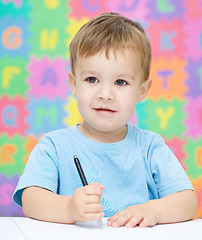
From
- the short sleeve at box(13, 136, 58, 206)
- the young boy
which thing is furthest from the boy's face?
the short sleeve at box(13, 136, 58, 206)

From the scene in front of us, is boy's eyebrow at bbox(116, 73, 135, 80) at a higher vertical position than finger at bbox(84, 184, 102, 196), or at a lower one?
higher

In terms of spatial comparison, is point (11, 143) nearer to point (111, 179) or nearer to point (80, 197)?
point (111, 179)

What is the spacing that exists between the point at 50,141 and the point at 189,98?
0.96 meters

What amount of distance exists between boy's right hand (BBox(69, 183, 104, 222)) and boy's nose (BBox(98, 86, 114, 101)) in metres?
0.27

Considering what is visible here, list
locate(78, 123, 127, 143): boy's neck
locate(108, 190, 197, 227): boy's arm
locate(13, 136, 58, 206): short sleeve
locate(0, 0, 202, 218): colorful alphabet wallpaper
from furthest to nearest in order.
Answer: locate(0, 0, 202, 218): colorful alphabet wallpaper, locate(78, 123, 127, 143): boy's neck, locate(13, 136, 58, 206): short sleeve, locate(108, 190, 197, 227): boy's arm

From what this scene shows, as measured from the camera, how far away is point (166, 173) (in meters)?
1.02

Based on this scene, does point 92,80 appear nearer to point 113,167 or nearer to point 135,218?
point 113,167

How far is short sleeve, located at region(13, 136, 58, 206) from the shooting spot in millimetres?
928

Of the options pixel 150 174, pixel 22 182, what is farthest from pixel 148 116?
pixel 22 182

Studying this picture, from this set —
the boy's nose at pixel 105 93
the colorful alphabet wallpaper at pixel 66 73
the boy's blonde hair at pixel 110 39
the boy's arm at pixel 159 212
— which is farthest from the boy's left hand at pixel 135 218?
the colorful alphabet wallpaper at pixel 66 73

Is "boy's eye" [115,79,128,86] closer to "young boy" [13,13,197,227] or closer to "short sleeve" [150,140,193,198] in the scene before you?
"young boy" [13,13,197,227]

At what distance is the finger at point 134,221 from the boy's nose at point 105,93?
302 mm

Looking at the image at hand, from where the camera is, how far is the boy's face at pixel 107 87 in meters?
0.98

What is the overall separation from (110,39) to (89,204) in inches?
17.2
